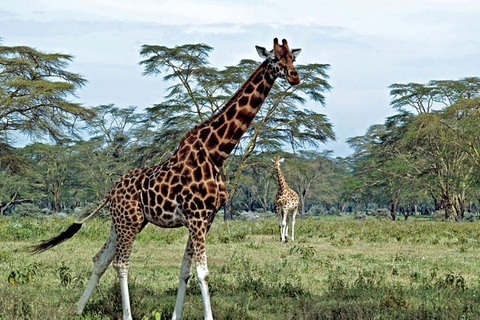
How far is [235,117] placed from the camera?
5723 mm

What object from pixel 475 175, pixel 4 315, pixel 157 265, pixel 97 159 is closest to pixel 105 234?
pixel 157 265

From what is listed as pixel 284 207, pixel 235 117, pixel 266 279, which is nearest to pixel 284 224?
pixel 284 207

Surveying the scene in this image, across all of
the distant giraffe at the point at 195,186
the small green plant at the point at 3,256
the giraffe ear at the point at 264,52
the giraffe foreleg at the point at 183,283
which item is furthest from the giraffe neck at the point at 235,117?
the small green plant at the point at 3,256

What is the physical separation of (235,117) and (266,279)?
13.2ft

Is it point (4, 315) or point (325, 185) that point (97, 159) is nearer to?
point (325, 185)

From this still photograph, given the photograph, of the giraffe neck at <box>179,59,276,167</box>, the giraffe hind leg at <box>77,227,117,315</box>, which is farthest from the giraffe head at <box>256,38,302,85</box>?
the giraffe hind leg at <box>77,227,117,315</box>

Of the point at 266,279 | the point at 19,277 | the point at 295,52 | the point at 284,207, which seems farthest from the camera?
the point at 284,207

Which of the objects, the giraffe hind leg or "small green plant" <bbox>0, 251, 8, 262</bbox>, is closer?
the giraffe hind leg

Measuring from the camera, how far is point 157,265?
418 inches

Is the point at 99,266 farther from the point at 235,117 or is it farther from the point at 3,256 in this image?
the point at 3,256

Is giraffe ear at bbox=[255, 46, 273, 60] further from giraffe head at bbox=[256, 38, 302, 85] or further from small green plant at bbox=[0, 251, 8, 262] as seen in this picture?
small green plant at bbox=[0, 251, 8, 262]

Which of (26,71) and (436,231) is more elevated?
(26,71)

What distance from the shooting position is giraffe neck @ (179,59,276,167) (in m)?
5.68

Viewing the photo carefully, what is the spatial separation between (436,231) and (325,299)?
41.0 ft
